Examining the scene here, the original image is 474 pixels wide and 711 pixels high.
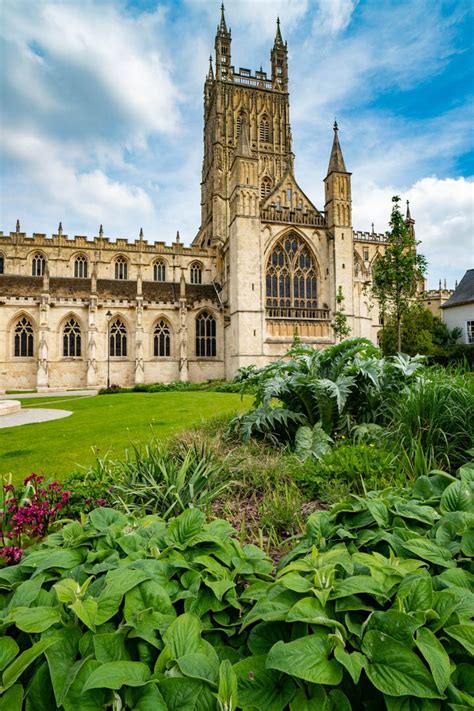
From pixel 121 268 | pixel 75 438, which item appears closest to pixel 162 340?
pixel 121 268

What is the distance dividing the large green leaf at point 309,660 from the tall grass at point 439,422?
365 centimetres

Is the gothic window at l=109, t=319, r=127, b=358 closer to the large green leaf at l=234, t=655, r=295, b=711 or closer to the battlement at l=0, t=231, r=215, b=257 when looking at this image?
the battlement at l=0, t=231, r=215, b=257

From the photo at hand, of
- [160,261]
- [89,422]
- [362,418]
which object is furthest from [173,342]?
[362,418]

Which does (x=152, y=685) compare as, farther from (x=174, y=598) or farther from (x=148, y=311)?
(x=148, y=311)

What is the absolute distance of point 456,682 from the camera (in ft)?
3.94

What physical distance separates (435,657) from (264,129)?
173 feet

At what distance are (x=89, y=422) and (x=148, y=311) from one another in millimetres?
23854

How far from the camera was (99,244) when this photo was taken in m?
40.0

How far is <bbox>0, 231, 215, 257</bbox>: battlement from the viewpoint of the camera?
3809 centimetres

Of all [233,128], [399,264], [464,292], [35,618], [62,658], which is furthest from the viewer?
[233,128]

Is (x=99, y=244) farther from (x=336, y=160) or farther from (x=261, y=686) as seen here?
(x=261, y=686)

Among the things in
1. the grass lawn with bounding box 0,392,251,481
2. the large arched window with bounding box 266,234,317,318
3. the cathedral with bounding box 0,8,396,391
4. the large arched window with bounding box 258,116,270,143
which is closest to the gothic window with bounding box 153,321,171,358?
the cathedral with bounding box 0,8,396,391

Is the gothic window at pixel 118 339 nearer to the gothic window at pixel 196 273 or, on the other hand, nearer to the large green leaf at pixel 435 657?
the gothic window at pixel 196 273

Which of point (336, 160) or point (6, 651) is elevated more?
point (336, 160)
